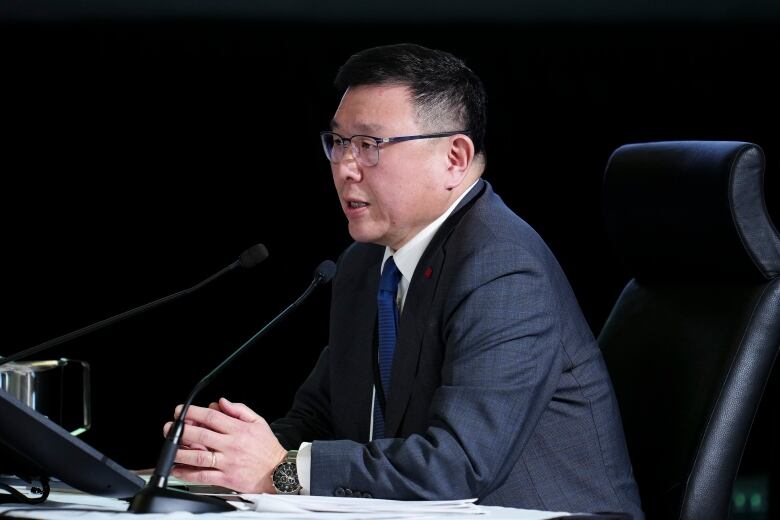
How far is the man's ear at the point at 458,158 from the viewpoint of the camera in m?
2.08

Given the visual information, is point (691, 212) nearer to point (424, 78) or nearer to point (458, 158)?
point (458, 158)

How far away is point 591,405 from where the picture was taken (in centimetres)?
194

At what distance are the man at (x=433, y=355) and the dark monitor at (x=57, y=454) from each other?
7.9 inches

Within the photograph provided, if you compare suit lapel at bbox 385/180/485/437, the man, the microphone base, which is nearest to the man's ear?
the man

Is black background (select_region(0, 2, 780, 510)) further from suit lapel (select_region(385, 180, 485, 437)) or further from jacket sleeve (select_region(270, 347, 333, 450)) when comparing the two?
suit lapel (select_region(385, 180, 485, 437))

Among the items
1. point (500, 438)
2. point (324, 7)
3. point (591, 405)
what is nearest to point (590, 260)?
point (324, 7)

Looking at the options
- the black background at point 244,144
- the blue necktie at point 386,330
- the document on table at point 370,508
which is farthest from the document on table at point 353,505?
the black background at point 244,144

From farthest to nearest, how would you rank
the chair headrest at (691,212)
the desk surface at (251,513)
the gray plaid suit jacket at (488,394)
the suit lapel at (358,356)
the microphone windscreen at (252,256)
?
the suit lapel at (358,356) → the chair headrest at (691,212) → the microphone windscreen at (252,256) → the gray plaid suit jacket at (488,394) → the desk surface at (251,513)

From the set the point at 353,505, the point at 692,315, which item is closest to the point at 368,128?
the point at 692,315

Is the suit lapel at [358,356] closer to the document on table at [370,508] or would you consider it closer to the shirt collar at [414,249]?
the shirt collar at [414,249]

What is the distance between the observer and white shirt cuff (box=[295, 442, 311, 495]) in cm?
169

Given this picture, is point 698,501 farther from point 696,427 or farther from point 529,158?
point 529,158

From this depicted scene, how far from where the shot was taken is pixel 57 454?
1.47m

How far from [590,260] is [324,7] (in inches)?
43.2
